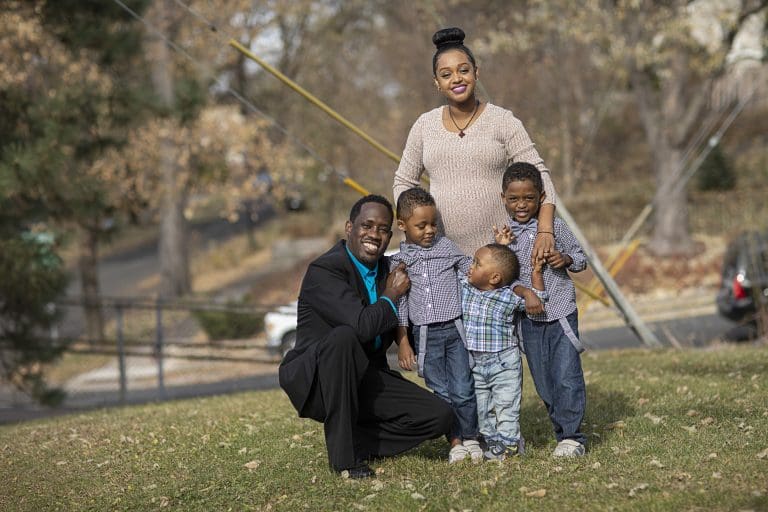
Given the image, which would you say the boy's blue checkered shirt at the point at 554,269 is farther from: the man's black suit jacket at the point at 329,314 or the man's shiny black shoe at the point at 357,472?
the man's shiny black shoe at the point at 357,472

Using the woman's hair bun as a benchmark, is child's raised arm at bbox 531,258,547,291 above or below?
below

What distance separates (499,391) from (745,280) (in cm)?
968

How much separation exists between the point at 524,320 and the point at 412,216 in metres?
0.88

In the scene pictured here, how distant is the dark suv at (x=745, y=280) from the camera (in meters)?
13.7

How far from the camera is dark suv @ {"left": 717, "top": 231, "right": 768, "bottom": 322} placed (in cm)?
1367

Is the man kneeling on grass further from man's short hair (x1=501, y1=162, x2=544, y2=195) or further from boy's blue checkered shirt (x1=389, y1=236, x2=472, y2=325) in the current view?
man's short hair (x1=501, y1=162, x2=544, y2=195)

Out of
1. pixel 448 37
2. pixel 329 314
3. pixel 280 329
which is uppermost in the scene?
pixel 448 37

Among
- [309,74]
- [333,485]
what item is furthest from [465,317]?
[309,74]

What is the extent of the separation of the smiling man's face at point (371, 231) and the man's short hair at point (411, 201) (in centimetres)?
9

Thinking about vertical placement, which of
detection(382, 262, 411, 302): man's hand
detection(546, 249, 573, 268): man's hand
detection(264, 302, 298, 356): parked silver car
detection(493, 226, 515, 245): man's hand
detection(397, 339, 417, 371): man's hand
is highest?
detection(493, 226, 515, 245): man's hand

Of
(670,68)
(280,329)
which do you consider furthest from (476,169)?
(670,68)

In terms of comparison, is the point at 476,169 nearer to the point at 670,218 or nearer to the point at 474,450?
the point at 474,450

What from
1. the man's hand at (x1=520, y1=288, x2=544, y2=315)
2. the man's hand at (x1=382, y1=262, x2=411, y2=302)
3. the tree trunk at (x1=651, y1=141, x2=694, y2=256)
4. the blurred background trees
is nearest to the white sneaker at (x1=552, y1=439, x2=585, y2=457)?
the man's hand at (x1=520, y1=288, x2=544, y2=315)

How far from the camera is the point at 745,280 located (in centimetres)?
1438
